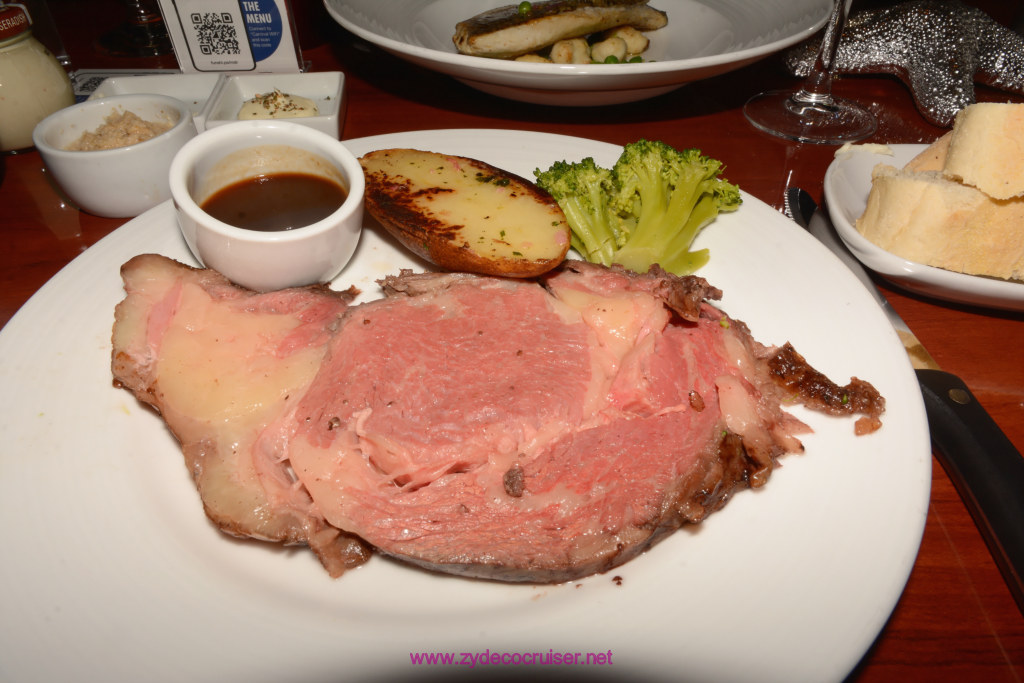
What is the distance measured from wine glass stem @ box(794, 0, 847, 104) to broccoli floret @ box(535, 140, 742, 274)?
155cm

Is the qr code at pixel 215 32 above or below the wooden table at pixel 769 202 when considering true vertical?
→ above

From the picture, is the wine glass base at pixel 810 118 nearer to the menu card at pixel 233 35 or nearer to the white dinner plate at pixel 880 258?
the white dinner plate at pixel 880 258

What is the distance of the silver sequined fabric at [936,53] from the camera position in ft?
11.5

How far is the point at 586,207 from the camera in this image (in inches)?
94.0

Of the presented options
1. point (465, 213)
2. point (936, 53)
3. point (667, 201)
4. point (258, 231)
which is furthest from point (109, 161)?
point (936, 53)

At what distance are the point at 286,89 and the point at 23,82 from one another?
1261 mm

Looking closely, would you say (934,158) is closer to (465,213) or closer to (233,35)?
(465,213)

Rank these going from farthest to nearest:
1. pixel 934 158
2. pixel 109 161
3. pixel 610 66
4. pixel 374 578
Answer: pixel 610 66 < pixel 109 161 < pixel 934 158 < pixel 374 578

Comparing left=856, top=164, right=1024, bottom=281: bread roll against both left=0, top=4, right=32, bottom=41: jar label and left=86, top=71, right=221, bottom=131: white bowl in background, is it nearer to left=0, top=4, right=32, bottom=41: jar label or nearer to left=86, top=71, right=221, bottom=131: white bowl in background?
left=86, top=71, right=221, bottom=131: white bowl in background

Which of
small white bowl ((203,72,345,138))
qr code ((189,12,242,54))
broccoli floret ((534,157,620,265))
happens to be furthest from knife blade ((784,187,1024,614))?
qr code ((189,12,242,54))

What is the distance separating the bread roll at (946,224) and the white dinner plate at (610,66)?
113 centimetres

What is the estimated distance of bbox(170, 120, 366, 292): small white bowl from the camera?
77.7 inches

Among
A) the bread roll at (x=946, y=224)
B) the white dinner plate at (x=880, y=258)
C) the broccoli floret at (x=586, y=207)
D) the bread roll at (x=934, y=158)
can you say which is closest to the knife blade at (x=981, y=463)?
the white dinner plate at (x=880, y=258)

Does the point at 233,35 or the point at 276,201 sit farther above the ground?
the point at 233,35
